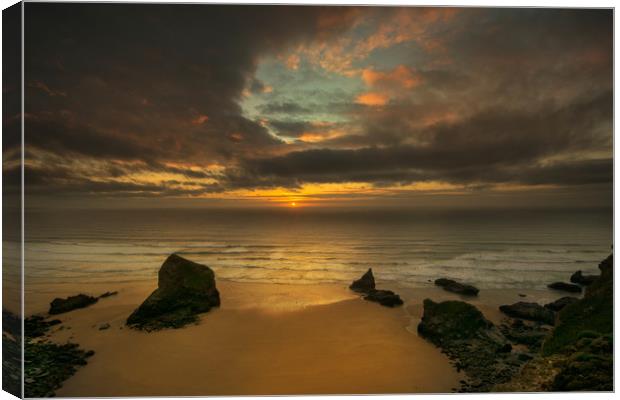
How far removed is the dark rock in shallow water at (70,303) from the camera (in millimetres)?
7070

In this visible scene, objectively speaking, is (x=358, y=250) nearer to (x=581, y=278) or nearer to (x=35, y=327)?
(x=581, y=278)

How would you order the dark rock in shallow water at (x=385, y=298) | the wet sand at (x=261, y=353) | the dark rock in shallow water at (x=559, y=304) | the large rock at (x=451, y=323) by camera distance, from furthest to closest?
the dark rock in shallow water at (x=559, y=304)
the dark rock in shallow water at (x=385, y=298)
the large rock at (x=451, y=323)
the wet sand at (x=261, y=353)

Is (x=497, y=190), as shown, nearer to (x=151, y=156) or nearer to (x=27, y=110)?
(x=151, y=156)

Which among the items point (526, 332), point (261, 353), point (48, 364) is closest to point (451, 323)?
point (526, 332)

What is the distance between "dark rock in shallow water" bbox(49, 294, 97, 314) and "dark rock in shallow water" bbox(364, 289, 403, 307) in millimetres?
6723

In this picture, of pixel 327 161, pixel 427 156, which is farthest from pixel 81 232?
pixel 427 156

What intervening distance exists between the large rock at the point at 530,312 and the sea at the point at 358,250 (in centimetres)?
119

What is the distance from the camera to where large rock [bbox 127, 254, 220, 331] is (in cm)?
698

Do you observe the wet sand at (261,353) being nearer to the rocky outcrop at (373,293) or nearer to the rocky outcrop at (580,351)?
the rocky outcrop at (373,293)

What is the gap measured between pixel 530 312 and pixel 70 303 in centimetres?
1049

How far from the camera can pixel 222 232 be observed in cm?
2719

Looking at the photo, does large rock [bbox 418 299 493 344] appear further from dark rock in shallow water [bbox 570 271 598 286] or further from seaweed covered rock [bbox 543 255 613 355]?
dark rock in shallow water [bbox 570 271 598 286]

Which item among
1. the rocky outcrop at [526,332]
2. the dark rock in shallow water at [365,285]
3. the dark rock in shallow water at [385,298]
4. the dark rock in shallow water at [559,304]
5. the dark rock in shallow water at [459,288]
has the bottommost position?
the rocky outcrop at [526,332]

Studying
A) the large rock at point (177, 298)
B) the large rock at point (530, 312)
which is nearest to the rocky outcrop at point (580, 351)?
the large rock at point (530, 312)
